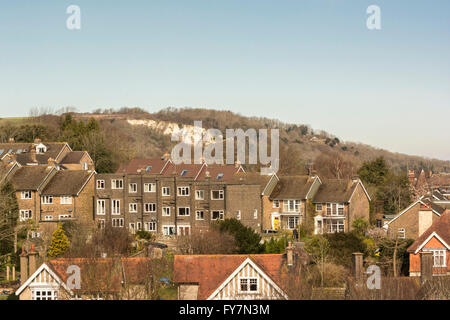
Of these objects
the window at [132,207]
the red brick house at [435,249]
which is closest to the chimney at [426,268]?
the red brick house at [435,249]

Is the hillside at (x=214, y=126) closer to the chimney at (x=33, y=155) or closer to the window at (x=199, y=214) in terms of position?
the chimney at (x=33, y=155)

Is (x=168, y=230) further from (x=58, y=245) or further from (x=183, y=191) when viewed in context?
(x=58, y=245)

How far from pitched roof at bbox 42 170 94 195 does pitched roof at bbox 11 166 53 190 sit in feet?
2.59

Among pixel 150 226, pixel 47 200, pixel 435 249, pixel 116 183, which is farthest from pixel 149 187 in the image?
pixel 435 249

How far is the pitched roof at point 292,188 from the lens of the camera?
5175 cm

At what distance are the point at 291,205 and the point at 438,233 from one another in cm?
1762

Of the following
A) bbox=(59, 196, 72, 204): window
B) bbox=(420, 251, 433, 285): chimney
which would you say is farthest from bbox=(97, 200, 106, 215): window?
bbox=(420, 251, 433, 285): chimney

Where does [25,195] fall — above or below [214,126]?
below

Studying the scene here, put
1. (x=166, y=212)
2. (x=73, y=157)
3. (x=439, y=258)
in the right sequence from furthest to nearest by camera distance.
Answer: (x=73, y=157)
(x=166, y=212)
(x=439, y=258)

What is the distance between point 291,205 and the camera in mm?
51781

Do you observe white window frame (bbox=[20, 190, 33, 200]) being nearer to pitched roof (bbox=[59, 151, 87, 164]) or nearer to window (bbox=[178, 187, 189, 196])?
window (bbox=[178, 187, 189, 196])

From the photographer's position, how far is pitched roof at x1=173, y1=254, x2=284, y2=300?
25812mm

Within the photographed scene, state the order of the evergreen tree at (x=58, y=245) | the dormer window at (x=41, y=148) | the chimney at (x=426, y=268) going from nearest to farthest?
1. the chimney at (x=426, y=268)
2. the evergreen tree at (x=58, y=245)
3. the dormer window at (x=41, y=148)

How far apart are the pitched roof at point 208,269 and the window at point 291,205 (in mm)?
24585
